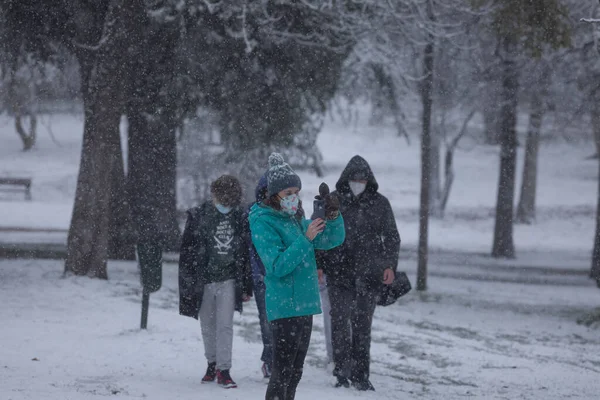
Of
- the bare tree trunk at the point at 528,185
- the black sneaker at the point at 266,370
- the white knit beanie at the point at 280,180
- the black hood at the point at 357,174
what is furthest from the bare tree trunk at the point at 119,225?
the bare tree trunk at the point at 528,185

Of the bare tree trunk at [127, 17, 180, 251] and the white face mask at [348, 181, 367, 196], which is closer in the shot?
the white face mask at [348, 181, 367, 196]

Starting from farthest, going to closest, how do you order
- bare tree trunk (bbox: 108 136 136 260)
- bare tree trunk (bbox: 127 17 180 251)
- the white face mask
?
bare tree trunk (bbox: 108 136 136 260) < bare tree trunk (bbox: 127 17 180 251) < the white face mask

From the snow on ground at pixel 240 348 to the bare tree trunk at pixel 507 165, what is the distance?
19.9ft

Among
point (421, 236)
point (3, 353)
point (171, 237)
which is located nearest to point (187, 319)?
point (3, 353)

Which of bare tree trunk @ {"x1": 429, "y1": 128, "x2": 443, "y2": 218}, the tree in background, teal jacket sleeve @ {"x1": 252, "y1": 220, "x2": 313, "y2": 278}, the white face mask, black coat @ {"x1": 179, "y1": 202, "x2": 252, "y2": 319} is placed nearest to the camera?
teal jacket sleeve @ {"x1": 252, "y1": 220, "x2": 313, "y2": 278}

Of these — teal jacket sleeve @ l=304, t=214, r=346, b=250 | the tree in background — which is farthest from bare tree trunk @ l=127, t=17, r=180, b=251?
teal jacket sleeve @ l=304, t=214, r=346, b=250

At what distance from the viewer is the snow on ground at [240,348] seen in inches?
284

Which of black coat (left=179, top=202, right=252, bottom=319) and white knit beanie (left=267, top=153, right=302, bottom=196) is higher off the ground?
white knit beanie (left=267, top=153, right=302, bottom=196)

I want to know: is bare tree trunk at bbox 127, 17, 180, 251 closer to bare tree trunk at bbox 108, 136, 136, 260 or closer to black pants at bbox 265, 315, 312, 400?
bare tree trunk at bbox 108, 136, 136, 260

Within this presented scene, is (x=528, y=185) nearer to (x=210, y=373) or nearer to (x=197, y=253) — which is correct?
(x=210, y=373)

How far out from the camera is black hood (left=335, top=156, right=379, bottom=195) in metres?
A: 7.43

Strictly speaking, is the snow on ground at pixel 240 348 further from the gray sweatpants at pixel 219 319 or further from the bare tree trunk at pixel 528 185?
the bare tree trunk at pixel 528 185

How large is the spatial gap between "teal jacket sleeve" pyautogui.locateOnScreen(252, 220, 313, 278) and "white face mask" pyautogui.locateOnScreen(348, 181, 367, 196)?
220 centimetres

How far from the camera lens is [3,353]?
320 inches
